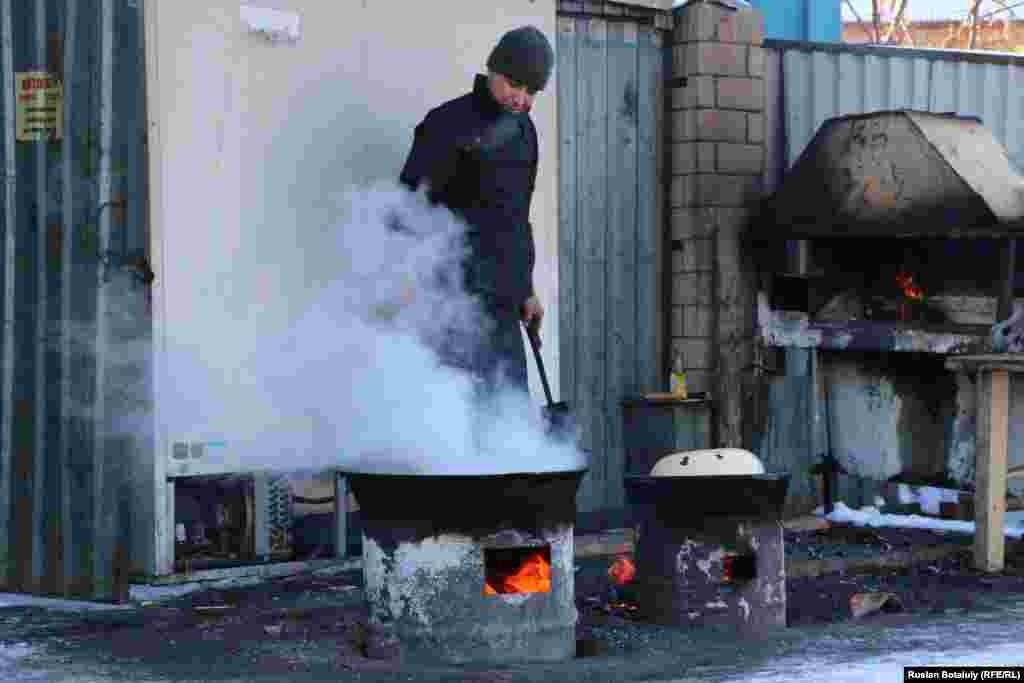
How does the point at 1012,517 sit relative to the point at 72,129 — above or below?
below

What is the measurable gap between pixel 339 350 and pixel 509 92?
4.63 ft

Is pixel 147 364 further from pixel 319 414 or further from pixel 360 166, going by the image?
pixel 360 166

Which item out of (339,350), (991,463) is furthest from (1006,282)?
(339,350)

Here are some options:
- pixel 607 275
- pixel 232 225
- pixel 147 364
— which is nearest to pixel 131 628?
pixel 147 364

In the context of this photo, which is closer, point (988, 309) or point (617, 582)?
point (617, 582)

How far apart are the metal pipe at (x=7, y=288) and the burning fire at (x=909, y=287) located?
14.9ft

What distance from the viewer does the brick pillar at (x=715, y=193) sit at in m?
10.3

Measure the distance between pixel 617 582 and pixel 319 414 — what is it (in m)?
1.58

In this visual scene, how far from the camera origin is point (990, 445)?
8789 millimetres

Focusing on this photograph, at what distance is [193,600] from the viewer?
794cm

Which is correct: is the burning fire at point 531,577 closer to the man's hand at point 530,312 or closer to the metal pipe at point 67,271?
the man's hand at point 530,312

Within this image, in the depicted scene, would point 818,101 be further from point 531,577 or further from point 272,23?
point 531,577

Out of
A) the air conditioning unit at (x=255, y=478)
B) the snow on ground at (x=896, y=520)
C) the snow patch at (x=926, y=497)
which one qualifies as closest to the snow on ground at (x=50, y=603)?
the air conditioning unit at (x=255, y=478)

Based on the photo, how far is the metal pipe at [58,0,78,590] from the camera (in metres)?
7.81
